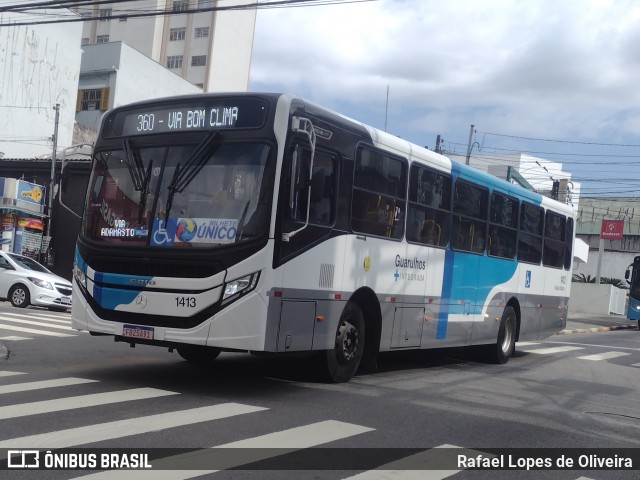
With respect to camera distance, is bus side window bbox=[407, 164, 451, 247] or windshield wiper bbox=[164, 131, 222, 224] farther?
bus side window bbox=[407, 164, 451, 247]

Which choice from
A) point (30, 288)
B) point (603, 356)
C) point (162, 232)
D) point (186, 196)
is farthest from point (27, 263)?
point (603, 356)

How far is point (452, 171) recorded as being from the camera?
12117 mm

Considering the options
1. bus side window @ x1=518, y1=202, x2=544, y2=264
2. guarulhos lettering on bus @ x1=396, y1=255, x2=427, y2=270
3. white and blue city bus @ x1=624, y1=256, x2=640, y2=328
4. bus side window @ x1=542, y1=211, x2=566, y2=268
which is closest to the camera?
guarulhos lettering on bus @ x1=396, y1=255, x2=427, y2=270

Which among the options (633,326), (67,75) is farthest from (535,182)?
(67,75)

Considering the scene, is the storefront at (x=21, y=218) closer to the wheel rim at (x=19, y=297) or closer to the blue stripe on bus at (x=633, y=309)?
the wheel rim at (x=19, y=297)

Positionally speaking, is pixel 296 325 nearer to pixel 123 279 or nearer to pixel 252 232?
pixel 252 232

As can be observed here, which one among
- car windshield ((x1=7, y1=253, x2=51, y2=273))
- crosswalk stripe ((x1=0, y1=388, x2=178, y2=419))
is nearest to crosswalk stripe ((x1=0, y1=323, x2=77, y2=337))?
crosswalk stripe ((x1=0, y1=388, x2=178, y2=419))

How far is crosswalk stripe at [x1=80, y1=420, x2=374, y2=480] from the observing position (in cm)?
527

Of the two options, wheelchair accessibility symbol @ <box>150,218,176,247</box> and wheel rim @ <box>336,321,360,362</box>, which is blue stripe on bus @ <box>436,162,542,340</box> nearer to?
wheel rim @ <box>336,321,360,362</box>

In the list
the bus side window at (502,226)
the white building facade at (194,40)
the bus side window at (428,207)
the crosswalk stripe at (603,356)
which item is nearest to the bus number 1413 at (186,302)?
the bus side window at (428,207)

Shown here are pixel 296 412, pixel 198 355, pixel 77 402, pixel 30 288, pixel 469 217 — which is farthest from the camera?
pixel 30 288

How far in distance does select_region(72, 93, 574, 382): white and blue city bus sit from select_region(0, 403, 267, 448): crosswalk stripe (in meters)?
0.82

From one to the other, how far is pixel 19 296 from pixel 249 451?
16.3 meters

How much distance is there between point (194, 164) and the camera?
8.57 metres
